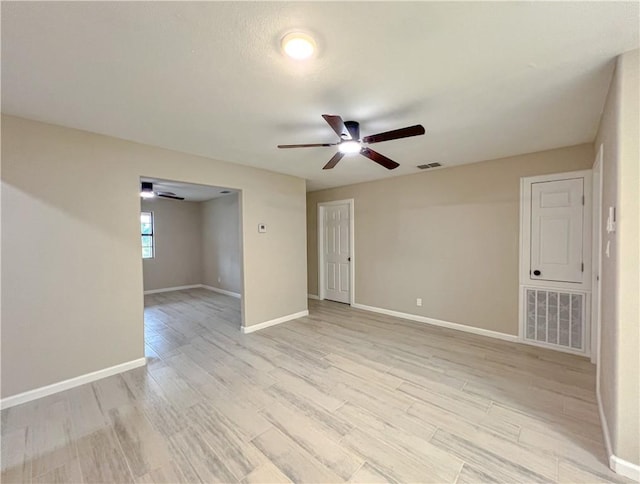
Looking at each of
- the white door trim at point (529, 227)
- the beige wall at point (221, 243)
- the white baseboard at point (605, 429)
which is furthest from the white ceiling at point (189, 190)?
the white baseboard at point (605, 429)

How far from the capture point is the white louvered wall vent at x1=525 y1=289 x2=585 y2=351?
327 cm

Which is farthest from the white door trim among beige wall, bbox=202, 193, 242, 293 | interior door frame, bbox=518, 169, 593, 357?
beige wall, bbox=202, 193, 242, 293

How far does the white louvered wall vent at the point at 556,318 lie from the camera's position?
129 inches

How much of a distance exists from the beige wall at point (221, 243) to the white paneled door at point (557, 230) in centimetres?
542

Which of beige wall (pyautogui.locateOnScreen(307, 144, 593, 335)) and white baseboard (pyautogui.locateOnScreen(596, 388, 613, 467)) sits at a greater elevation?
beige wall (pyautogui.locateOnScreen(307, 144, 593, 335))

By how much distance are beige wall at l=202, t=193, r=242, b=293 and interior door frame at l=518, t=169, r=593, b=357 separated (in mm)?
5242

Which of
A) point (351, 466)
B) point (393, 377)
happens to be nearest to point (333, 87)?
point (351, 466)

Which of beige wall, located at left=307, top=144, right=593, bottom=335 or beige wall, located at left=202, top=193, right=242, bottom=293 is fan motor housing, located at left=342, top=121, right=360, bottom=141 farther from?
beige wall, located at left=202, top=193, right=242, bottom=293

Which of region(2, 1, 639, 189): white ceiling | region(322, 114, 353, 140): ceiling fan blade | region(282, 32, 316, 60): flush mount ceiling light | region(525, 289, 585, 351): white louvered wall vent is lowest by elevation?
region(525, 289, 585, 351): white louvered wall vent

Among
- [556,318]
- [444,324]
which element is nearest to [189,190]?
[444,324]

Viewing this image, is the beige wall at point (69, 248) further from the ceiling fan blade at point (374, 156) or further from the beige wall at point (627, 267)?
the beige wall at point (627, 267)

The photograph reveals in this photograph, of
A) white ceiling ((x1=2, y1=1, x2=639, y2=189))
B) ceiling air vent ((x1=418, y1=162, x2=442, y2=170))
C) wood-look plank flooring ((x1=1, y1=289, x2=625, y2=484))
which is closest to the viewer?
white ceiling ((x1=2, y1=1, x2=639, y2=189))

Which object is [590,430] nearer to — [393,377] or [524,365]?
[524,365]

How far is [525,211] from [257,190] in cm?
375
